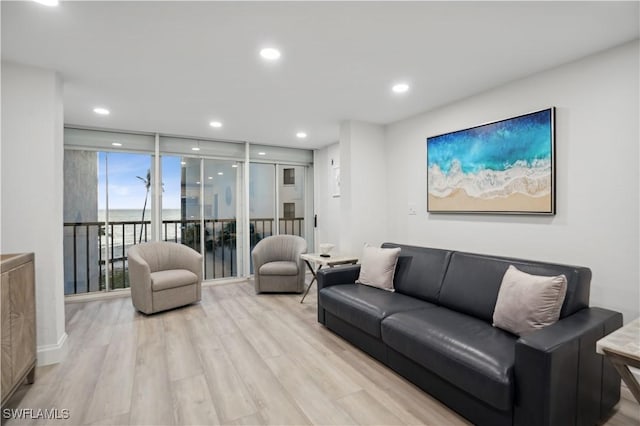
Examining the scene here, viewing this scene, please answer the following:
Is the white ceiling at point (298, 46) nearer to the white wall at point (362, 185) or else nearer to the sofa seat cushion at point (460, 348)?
the white wall at point (362, 185)

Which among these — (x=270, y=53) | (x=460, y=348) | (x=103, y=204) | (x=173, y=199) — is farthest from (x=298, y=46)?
(x=103, y=204)

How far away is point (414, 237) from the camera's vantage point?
3.86 meters

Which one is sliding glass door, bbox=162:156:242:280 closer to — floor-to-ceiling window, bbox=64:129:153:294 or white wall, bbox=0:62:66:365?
floor-to-ceiling window, bbox=64:129:153:294

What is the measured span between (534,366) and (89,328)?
3.95 metres

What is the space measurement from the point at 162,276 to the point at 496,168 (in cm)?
391

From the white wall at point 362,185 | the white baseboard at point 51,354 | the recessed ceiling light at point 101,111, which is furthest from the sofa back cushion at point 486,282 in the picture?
the recessed ceiling light at point 101,111

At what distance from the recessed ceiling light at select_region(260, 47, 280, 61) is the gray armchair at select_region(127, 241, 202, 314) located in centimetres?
276

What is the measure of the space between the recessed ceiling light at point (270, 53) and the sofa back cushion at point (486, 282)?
227 cm

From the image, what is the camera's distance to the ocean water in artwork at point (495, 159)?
257cm

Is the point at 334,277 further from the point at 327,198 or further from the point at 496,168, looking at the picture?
the point at 327,198

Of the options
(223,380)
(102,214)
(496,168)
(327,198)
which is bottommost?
(223,380)

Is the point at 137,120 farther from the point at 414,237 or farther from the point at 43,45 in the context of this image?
the point at 414,237

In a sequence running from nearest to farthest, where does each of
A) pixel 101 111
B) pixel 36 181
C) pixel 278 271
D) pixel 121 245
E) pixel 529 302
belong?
pixel 529 302 < pixel 36 181 < pixel 101 111 < pixel 278 271 < pixel 121 245

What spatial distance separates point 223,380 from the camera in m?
2.26
